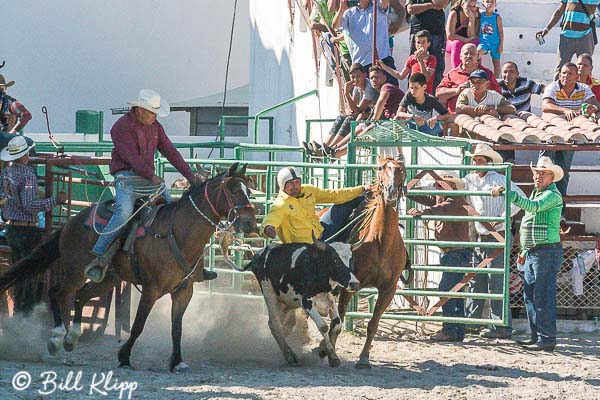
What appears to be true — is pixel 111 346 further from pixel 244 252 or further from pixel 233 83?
pixel 233 83

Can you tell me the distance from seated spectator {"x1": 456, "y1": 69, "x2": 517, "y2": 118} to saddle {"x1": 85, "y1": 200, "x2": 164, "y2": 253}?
174 inches

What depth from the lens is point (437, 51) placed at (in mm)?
15414

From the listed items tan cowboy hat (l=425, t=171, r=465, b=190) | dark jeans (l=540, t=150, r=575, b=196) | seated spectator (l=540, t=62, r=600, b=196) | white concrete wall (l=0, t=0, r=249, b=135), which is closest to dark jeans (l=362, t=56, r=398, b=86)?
seated spectator (l=540, t=62, r=600, b=196)

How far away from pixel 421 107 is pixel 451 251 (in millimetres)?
2216

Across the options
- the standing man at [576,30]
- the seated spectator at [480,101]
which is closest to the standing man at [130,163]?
the seated spectator at [480,101]

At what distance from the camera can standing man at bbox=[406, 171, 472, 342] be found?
38.6 ft

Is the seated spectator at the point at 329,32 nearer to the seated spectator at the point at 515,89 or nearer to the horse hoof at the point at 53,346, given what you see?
the seated spectator at the point at 515,89

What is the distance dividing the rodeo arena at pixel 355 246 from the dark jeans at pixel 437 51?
0.10 ft

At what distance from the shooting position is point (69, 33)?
1006 inches

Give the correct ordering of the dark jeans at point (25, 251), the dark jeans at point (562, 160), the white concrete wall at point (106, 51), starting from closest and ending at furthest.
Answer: the dark jeans at point (25, 251)
the dark jeans at point (562, 160)
the white concrete wall at point (106, 51)

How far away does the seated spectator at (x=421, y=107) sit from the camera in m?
13.4

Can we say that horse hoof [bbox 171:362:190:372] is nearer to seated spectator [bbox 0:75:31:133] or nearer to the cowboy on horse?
the cowboy on horse

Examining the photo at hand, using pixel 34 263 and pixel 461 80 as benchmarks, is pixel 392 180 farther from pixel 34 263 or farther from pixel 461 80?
pixel 461 80

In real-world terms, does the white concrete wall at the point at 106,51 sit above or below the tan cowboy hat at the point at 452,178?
above
